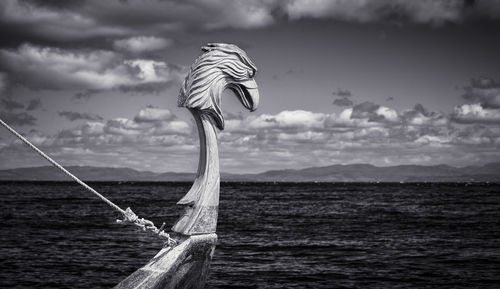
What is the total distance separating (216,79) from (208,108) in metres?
0.28

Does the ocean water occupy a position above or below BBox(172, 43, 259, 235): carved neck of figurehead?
below

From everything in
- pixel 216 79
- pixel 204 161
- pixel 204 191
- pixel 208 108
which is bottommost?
pixel 204 191

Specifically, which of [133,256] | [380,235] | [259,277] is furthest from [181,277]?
[380,235]

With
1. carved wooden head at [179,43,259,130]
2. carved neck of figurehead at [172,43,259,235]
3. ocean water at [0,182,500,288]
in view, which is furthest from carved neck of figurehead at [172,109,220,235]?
ocean water at [0,182,500,288]

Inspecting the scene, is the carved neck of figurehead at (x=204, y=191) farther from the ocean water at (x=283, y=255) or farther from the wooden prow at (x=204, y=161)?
the ocean water at (x=283, y=255)

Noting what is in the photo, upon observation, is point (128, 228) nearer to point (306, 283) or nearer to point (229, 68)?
point (306, 283)

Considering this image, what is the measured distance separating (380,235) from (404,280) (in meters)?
15.4

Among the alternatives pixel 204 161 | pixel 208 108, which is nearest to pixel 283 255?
pixel 204 161

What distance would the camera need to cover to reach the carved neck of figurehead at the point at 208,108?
5164mm

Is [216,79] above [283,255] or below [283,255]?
above

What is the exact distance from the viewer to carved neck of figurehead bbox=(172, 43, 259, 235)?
516 cm

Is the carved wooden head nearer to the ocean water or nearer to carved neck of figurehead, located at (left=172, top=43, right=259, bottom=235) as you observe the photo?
carved neck of figurehead, located at (left=172, top=43, right=259, bottom=235)

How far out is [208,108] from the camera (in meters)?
5.21

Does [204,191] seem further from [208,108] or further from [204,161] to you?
[208,108]
